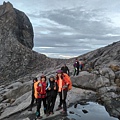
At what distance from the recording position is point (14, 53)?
69875 mm

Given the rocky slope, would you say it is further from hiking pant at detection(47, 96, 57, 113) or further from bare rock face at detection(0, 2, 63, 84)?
hiking pant at detection(47, 96, 57, 113)

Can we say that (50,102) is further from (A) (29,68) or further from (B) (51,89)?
(A) (29,68)

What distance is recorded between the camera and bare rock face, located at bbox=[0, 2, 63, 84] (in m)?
66.4

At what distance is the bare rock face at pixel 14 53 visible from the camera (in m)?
66.4

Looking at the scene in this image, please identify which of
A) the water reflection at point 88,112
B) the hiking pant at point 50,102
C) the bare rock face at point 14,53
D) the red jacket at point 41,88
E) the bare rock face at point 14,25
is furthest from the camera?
the bare rock face at point 14,25

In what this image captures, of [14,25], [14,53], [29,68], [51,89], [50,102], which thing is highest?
[14,25]

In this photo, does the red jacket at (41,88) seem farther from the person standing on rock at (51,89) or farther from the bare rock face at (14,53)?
the bare rock face at (14,53)

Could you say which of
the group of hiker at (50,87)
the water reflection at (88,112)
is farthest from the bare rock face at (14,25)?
the group of hiker at (50,87)

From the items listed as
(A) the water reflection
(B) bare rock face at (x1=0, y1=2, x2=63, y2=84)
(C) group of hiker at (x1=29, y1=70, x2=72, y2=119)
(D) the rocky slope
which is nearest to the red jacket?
(C) group of hiker at (x1=29, y1=70, x2=72, y2=119)

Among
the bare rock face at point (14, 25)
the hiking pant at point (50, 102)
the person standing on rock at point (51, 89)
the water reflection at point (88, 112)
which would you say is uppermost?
the bare rock face at point (14, 25)

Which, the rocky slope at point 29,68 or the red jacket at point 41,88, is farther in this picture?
the rocky slope at point 29,68

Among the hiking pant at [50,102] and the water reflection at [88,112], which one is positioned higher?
the hiking pant at [50,102]

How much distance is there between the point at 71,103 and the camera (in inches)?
854

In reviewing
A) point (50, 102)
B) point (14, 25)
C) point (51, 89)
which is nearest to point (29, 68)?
point (14, 25)
